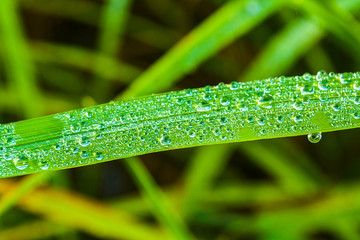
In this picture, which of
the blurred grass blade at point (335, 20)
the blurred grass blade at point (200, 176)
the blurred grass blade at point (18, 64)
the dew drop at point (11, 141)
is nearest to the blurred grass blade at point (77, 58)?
the blurred grass blade at point (18, 64)

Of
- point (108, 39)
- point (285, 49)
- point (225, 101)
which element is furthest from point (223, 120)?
point (108, 39)

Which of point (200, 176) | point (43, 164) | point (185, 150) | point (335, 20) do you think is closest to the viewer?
point (43, 164)

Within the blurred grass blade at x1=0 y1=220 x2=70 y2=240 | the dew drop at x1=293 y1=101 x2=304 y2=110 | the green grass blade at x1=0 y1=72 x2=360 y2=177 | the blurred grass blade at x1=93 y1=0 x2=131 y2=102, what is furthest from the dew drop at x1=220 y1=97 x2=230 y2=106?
the blurred grass blade at x1=93 y1=0 x2=131 y2=102

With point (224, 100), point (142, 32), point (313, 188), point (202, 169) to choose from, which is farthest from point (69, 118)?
point (142, 32)

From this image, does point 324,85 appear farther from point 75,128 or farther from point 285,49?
point 285,49

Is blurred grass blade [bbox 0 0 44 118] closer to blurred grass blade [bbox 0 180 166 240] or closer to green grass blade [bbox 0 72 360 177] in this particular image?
blurred grass blade [bbox 0 180 166 240]

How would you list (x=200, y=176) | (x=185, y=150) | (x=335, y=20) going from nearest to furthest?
(x=335, y=20) → (x=200, y=176) → (x=185, y=150)
